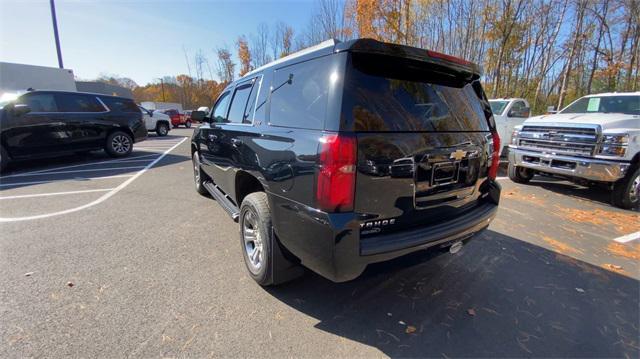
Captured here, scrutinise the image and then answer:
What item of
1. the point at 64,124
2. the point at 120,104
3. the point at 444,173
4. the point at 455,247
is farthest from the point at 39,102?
the point at 455,247

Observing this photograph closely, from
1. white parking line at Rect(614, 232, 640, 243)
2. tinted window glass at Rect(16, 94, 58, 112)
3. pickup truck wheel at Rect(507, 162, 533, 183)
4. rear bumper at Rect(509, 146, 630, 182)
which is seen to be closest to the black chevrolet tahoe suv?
white parking line at Rect(614, 232, 640, 243)

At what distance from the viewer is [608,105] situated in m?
6.24

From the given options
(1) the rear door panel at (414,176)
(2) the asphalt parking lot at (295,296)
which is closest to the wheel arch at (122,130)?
(2) the asphalt parking lot at (295,296)

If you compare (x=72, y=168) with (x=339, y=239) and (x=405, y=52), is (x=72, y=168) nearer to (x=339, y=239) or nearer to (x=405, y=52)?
(x=339, y=239)

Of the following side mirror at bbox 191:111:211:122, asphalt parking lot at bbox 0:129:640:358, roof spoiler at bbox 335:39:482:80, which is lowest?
asphalt parking lot at bbox 0:129:640:358

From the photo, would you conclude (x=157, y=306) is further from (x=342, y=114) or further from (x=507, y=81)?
(x=507, y=81)

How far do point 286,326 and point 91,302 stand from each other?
66.4 inches

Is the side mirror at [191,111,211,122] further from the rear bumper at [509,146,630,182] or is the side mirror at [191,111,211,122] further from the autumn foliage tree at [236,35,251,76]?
the autumn foliage tree at [236,35,251,76]

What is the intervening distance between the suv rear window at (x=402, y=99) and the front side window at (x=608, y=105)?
19.4 feet

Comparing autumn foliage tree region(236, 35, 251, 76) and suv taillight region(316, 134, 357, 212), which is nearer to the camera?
suv taillight region(316, 134, 357, 212)

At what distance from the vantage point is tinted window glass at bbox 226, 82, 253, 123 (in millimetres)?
3328

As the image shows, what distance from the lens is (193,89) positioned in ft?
185

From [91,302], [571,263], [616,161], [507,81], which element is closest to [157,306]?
[91,302]

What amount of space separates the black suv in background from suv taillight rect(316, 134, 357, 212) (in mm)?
9231
